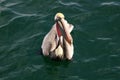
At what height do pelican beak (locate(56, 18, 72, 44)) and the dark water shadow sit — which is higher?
pelican beak (locate(56, 18, 72, 44))

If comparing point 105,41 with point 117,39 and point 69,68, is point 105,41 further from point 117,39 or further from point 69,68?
point 69,68

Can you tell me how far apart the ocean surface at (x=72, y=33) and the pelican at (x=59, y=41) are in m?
0.49

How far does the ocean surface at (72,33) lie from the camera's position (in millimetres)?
16422

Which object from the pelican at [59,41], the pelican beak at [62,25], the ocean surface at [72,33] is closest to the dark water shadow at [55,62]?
the ocean surface at [72,33]

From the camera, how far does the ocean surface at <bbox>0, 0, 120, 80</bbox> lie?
1642 centimetres

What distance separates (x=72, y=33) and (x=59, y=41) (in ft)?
7.16

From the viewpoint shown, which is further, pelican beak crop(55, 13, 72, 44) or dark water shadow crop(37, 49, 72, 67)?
dark water shadow crop(37, 49, 72, 67)

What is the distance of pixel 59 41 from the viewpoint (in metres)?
16.4

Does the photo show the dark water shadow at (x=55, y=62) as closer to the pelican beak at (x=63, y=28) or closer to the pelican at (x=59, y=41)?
the pelican at (x=59, y=41)

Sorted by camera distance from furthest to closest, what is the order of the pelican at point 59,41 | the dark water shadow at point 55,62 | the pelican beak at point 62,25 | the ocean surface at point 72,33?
the dark water shadow at point 55,62
the ocean surface at point 72,33
the pelican at point 59,41
the pelican beak at point 62,25

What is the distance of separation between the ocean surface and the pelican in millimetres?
488

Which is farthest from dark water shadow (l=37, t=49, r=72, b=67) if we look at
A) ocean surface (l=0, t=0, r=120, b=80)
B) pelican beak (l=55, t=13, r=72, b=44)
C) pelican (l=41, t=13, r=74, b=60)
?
pelican beak (l=55, t=13, r=72, b=44)

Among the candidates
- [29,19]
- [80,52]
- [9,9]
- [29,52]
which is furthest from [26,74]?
[9,9]

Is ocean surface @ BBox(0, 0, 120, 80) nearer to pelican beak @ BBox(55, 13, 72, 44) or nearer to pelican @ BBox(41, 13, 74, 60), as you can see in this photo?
pelican @ BBox(41, 13, 74, 60)
